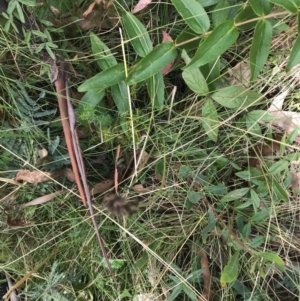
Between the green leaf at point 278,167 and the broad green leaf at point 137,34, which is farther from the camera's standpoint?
the green leaf at point 278,167

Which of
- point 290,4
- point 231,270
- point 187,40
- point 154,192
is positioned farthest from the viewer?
point 154,192

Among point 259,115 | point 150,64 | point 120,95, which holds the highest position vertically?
point 150,64

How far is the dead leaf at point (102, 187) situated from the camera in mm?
1150

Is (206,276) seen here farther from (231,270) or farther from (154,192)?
(154,192)

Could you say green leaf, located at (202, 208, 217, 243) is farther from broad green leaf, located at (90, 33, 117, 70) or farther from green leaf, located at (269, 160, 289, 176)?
broad green leaf, located at (90, 33, 117, 70)

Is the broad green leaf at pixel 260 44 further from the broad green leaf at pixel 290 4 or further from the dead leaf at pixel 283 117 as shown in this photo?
the dead leaf at pixel 283 117

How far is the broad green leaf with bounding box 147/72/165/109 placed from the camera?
103 centimetres

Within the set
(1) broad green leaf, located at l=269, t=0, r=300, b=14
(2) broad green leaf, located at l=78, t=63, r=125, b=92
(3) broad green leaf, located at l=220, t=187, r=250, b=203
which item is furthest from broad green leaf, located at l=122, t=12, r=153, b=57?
(3) broad green leaf, located at l=220, t=187, r=250, b=203

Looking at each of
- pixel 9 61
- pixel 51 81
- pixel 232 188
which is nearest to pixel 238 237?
pixel 232 188

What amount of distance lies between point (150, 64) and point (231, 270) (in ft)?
1.74

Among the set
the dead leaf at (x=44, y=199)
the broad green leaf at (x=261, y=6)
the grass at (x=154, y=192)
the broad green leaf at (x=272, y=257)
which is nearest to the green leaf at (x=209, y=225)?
the grass at (x=154, y=192)

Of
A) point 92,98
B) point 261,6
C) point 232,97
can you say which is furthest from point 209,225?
point 261,6

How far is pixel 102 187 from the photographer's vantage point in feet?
3.82

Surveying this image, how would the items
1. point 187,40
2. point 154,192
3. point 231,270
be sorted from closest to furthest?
point 187,40 → point 231,270 → point 154,192
